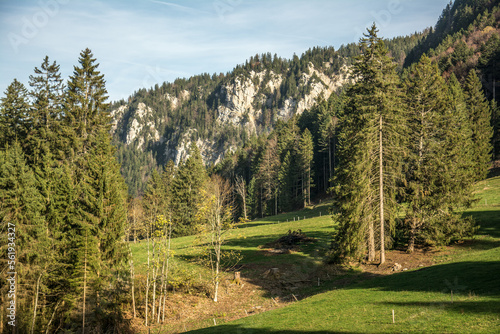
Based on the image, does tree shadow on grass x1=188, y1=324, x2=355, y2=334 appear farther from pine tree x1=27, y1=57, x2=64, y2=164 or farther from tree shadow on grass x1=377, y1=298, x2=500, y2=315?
pine tree x1=27, y1=57, x2=64, y2=164

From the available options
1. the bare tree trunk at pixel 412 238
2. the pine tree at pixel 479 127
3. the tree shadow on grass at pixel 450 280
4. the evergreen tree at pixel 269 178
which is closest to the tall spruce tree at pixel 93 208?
the tree shadow on grass at pixel 450 280

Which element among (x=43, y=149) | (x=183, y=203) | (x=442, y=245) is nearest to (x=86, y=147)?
(x=43, y=149)

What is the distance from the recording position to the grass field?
46.0 ft

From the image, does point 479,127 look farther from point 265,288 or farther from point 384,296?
point 384,296

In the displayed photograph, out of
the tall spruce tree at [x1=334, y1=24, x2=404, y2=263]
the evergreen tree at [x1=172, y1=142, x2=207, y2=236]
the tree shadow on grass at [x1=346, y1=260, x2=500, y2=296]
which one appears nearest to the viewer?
the tree shadow on grass at [x1=346, y1=260, x2=500, y2=296]

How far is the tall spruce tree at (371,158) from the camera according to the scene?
94.9 ft

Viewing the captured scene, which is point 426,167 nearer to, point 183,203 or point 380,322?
point 380,322

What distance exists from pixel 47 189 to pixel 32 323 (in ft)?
40.1

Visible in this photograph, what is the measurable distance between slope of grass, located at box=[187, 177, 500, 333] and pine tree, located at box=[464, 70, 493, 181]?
3433 centimetres

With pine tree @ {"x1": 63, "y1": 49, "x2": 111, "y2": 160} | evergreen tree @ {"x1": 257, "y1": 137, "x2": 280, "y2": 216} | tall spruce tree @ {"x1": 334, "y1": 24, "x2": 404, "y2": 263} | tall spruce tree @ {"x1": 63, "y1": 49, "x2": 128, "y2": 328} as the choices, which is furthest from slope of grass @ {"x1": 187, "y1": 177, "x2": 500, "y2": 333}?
evergreen tree @ {"x1": 257, "y1": 137, "x2": 280, "y2": 216}

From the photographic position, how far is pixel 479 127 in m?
55.8

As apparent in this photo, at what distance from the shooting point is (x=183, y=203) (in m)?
67.3

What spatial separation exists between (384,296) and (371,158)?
1334 cm

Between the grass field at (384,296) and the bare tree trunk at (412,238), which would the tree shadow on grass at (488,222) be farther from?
the bare tree trunk at (412,238)
